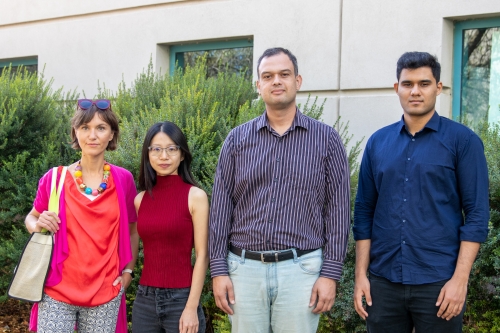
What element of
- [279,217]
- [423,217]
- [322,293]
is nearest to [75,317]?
[279,217]

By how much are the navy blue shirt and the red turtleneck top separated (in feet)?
3.53

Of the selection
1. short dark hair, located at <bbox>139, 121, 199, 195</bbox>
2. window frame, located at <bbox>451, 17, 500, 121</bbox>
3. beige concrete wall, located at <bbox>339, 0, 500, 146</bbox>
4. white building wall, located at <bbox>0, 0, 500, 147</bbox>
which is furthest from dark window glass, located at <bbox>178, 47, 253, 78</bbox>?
short dark hair, located at <bbox>139, 121, 199, 195</bbox>

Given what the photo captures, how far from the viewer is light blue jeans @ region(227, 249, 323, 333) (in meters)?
3.10

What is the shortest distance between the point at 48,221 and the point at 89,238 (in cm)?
24

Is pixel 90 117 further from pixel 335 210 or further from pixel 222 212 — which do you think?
pixel 335 210

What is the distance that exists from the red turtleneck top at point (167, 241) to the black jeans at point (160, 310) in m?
0.05

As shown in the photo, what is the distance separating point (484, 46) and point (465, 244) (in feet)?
12.6

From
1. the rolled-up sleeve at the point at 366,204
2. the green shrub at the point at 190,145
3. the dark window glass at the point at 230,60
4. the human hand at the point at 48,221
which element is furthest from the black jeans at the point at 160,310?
the dark window glass at the point at 230,60

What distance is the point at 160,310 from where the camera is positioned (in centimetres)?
337

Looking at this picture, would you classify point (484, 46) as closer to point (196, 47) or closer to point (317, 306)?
point (196, 47)

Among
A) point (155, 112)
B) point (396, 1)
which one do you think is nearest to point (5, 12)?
point (155, 112)

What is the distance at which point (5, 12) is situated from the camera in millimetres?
9539

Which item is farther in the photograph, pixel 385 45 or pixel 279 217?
pixel 385 45

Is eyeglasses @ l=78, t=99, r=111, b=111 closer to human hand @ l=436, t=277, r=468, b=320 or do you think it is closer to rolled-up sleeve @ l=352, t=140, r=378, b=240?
rolled-up sleeve @ l=352, t=140, r=378, b=240
